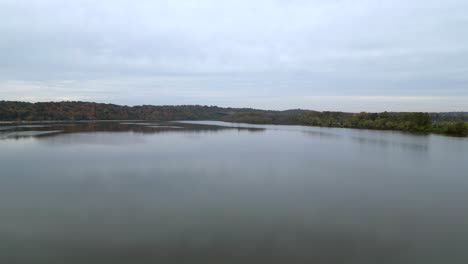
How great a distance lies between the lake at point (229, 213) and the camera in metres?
3.64

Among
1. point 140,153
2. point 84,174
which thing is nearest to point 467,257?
point 84,174

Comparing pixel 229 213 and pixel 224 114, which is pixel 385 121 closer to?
pixel 229 213

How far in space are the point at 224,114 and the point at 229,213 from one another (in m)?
58.7

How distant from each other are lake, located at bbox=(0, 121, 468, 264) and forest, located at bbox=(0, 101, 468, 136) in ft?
59.6

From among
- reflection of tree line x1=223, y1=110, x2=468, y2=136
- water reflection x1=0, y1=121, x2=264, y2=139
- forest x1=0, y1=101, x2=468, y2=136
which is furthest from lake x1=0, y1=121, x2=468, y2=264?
forest x1=0, y1=101, x2=468, y2=136

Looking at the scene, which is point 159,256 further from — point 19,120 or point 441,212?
point 19,120

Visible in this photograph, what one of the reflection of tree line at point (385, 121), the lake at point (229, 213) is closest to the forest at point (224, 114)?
the reflection of tree line at point (385, 121)

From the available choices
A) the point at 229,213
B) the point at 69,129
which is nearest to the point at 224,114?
the point at 69,129

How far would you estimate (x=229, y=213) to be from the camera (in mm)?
4910

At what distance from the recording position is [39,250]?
3604 millimetres

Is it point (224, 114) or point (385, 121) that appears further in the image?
point (224, 114)

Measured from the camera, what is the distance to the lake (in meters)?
3.64

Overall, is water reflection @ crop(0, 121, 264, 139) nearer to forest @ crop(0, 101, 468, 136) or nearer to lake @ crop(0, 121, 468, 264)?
lake @ crop(0, 121, 468, 264)

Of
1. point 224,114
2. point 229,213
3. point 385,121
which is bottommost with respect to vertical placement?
point 229,213
